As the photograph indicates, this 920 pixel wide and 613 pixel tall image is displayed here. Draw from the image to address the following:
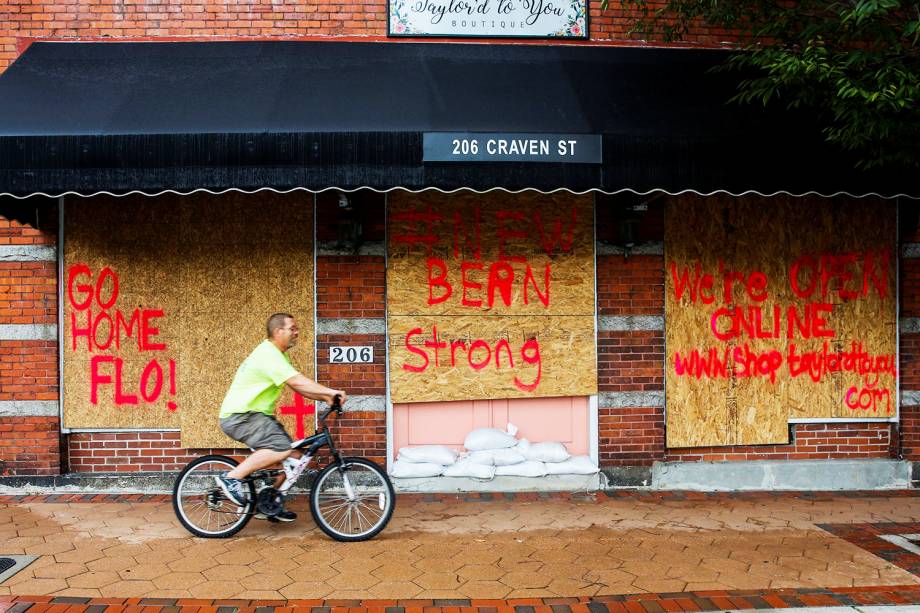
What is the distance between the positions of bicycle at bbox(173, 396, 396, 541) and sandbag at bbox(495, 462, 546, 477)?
5.25 feet

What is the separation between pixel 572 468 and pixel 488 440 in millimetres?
912

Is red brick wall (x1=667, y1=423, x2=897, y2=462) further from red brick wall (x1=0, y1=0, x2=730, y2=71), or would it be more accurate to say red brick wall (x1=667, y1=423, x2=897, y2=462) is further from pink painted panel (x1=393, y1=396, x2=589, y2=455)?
red brick wall (x1=0, y1=0, x2=730, y2=71)

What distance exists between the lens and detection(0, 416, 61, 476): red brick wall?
6.79m

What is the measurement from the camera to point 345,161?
5676 mm

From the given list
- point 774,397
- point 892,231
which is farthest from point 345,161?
point 892,231

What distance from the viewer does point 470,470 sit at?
22.3ft

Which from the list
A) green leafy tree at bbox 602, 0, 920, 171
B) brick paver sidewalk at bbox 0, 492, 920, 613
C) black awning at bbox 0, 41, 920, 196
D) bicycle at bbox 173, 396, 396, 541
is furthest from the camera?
black awning at bbox 0, 41, 920, 196

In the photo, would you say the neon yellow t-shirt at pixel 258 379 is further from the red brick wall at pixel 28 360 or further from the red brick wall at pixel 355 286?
the red brick wall at pixel 28 360

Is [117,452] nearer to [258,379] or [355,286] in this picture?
[258,379]

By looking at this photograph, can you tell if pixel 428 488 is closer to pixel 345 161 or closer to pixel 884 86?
pixel 345 161

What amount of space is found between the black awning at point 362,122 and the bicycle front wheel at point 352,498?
7.80ft

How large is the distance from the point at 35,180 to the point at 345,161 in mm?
2566

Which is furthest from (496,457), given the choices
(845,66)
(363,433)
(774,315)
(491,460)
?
(845,66)

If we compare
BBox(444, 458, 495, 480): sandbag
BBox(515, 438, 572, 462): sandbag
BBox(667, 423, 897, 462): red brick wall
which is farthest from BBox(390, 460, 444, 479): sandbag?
BBox(667, 423, 897, 462): red brick wall
